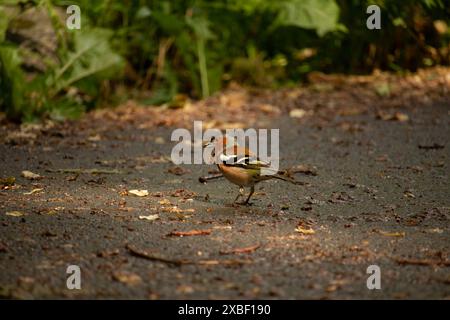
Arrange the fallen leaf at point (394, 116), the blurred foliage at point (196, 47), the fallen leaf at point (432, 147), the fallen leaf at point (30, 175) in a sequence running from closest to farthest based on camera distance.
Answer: the fallen leaf at point (30, 175)
the fallen leaf at point (432, 147)
the blurred foliage at point (196, 47)
the fallen leaf at point (394, 116)

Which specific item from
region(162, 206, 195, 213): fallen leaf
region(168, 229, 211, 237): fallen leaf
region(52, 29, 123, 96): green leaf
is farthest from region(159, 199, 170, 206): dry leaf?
region(52, 29, 123, 96): green leaf

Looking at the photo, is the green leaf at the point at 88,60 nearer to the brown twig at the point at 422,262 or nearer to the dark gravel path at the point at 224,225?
the dark gravel path at the point at 224,225

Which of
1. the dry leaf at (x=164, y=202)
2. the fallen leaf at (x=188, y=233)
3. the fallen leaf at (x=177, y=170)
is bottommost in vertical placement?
the fallen leaf at (x=177, y=170)

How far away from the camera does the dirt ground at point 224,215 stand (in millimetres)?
4023

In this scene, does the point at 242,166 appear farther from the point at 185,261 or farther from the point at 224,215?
the point at 185,261

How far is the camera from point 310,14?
34.4 ft

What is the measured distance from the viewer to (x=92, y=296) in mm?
3797

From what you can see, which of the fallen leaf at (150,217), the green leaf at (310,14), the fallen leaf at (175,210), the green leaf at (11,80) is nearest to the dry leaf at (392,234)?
the fallen leaf at (175,210)

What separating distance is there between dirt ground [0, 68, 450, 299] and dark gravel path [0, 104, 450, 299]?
12mm

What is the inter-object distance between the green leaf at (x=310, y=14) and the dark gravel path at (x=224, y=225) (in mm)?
2750

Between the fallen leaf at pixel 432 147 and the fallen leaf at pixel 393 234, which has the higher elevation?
the fallen leaf at pixel 432 147
